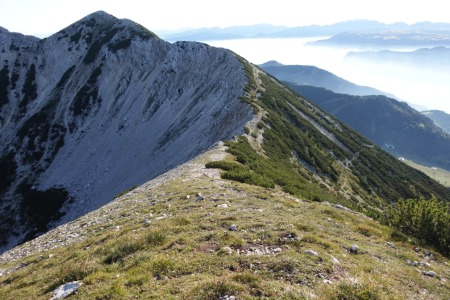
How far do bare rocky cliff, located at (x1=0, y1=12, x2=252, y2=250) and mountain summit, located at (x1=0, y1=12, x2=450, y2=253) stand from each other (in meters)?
0.38

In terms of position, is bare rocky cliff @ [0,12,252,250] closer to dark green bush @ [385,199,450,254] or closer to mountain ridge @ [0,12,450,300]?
mountain ridge @ [0,12,450,300]

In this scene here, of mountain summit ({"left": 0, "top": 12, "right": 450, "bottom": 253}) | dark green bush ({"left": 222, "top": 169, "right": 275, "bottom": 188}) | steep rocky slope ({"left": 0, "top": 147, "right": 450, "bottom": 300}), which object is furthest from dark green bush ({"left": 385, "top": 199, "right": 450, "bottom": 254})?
dark green bush ({"left": 222, "top": 169, "right": 275, "bottom": 188})

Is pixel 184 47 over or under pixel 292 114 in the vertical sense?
over

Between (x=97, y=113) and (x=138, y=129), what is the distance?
21.6 m

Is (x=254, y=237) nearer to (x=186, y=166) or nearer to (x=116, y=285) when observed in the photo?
(x=116, y=285)

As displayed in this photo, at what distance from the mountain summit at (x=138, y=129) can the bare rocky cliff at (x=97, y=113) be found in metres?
0.38

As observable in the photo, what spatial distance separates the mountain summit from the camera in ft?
180

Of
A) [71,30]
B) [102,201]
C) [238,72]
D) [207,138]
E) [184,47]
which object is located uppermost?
[71,30]

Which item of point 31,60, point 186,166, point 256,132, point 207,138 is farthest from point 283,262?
point 31,60

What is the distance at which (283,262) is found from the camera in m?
10.7

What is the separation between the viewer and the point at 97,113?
328ft

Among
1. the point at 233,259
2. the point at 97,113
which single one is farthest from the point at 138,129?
the point at 233,259

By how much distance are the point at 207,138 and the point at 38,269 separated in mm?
44683

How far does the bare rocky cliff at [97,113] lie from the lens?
68312 mm
